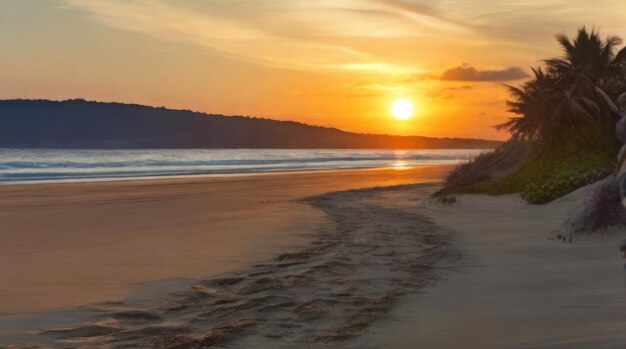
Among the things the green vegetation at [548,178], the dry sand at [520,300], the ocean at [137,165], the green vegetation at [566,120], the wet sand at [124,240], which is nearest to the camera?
the dry sand at [520,300]

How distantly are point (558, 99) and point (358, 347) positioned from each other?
54.3 ft

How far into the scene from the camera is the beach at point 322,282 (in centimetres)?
550

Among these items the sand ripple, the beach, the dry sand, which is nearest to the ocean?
the beach

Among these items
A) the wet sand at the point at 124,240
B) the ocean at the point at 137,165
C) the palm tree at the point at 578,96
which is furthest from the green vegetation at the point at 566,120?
the wet sand at the point at 124,240

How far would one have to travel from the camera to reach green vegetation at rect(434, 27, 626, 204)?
60.5 ft

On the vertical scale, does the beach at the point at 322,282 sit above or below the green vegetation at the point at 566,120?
below

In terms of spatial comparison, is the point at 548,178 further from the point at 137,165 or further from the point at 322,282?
the point at 137,165

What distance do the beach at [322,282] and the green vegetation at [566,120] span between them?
13.7 feet

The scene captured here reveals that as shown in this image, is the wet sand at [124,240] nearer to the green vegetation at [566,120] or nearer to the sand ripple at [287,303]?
the sand ripple at [287,303]

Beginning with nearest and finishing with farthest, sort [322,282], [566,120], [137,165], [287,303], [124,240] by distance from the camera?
1. [287,303]
2. [322,282]
3. [124,240]
4. [566,120]
5. [137,165]

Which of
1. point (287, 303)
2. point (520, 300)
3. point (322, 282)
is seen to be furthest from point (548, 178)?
point (287, 303)

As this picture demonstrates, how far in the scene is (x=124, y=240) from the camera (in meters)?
11.1

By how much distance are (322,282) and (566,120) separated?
14.1 m

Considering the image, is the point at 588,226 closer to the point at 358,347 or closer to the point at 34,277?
the point at 358,347
